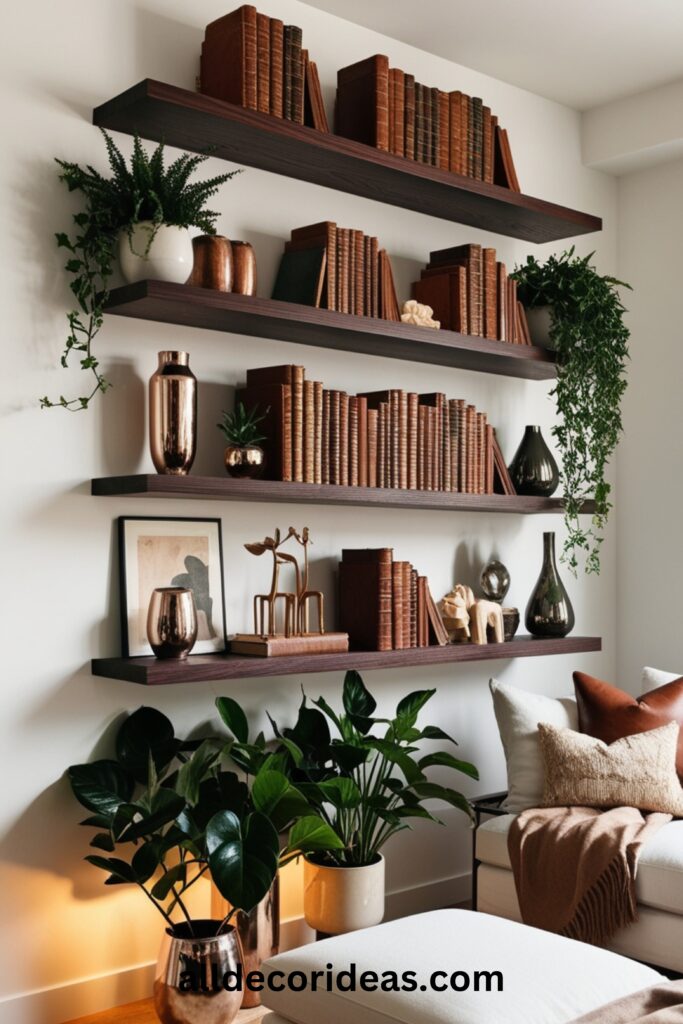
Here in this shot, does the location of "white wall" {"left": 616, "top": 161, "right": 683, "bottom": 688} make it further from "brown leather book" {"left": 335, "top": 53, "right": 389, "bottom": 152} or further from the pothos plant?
"brown leather book" {"left": 335, "top": 53, "right": 389, "bottom": 152}

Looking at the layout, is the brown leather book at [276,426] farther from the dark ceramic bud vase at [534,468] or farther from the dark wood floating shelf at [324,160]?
the dark ceramic bud vase at [534,468]

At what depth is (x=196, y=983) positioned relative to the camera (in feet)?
8.75

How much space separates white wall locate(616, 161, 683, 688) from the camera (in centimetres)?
431

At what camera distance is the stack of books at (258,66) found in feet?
9.94

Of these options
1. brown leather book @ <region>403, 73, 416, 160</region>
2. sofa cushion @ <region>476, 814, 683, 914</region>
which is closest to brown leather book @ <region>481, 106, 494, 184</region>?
brown leather book @ <region>403, 73, 416, 160</region>

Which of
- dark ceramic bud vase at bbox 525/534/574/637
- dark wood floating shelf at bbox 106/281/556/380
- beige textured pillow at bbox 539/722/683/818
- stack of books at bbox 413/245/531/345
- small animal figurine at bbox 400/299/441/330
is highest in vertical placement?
stack of books at bbox 413/245/531/345

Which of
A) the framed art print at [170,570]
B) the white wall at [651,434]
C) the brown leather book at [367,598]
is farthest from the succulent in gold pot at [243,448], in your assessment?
the white wall at [651,434]

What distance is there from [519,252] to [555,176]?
38 centimetres

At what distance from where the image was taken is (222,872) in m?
2.52

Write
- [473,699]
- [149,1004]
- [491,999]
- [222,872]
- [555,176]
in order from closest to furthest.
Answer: [491,999]
[222,872]
[149,1004]
[473,699]
[555,176]

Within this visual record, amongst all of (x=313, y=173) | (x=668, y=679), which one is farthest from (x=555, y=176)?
(x=668, y=679)

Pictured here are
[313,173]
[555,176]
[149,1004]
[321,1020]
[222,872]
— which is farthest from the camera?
Result: [555,176]

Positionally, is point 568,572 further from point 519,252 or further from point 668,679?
point 519,252

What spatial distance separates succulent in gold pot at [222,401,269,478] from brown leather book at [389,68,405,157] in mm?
933
